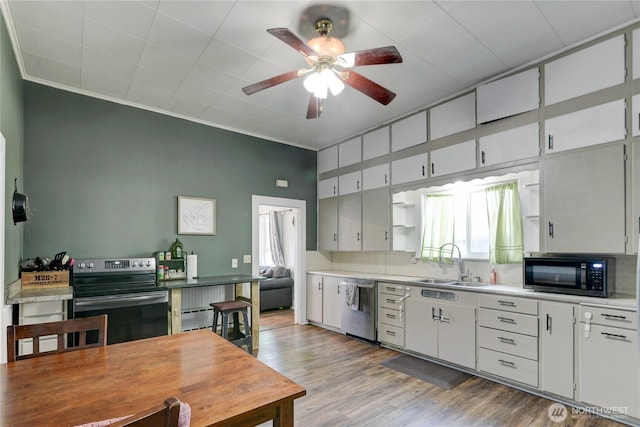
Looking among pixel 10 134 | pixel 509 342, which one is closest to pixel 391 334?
pixel 509 342

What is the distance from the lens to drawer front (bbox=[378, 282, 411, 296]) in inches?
156

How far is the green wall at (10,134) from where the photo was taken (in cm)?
244

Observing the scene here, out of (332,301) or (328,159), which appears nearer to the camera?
(332,301)

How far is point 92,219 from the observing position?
367 cm

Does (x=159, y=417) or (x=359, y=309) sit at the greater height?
(x=159, y=417)

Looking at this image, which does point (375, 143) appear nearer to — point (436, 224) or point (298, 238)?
point (436, 224)

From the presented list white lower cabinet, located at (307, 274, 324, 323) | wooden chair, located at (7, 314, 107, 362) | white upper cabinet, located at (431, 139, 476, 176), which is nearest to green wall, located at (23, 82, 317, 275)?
white lower cabinet, located at (307, 274, 324, 323)

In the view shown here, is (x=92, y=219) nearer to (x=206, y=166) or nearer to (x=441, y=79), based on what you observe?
(x=206, y=166)

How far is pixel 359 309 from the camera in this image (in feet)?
14.5

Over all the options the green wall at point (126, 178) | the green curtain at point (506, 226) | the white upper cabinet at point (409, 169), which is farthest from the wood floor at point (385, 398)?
the white upper cabinet at point (409, 169)

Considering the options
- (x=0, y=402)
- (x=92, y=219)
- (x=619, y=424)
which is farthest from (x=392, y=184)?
(x=0, y=402)

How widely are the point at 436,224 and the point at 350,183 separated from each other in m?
1.44

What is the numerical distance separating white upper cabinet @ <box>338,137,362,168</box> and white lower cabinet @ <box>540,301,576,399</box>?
304 cm

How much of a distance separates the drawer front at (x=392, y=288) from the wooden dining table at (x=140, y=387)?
264 centimetres
